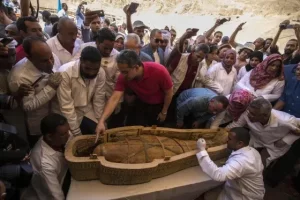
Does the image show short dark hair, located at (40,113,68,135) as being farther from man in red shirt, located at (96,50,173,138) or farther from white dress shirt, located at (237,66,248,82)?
white dress shirt, located at (237,66,248,82)

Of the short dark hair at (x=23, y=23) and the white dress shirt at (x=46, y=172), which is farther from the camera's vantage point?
the short dark hair at (x=23, y=23)

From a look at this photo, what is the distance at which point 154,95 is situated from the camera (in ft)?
9.29

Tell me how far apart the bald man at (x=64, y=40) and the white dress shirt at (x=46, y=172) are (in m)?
1.18

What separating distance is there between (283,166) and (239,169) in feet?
4.27

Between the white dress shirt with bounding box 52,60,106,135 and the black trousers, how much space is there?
239 cm

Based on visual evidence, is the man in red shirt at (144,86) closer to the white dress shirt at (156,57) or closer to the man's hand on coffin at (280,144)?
the white dress shirt at (156,57)

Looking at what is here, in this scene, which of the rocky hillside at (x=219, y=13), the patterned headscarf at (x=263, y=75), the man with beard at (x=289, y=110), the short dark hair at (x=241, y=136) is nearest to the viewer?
the short dark hair at (x=241, y=136)

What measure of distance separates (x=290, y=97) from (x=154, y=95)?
5.68ft

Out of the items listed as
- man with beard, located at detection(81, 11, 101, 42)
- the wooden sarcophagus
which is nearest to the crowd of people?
the wooden sarcophagus

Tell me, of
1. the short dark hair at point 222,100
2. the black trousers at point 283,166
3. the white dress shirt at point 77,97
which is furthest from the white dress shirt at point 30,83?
the black trousers at point 283,166

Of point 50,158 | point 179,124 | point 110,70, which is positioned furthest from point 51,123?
Answer: point 179,124

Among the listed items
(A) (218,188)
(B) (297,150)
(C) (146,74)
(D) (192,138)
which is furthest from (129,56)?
(B) (297,150)

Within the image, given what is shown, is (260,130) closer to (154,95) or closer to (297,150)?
(297,150)

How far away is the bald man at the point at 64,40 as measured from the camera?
2748mm
